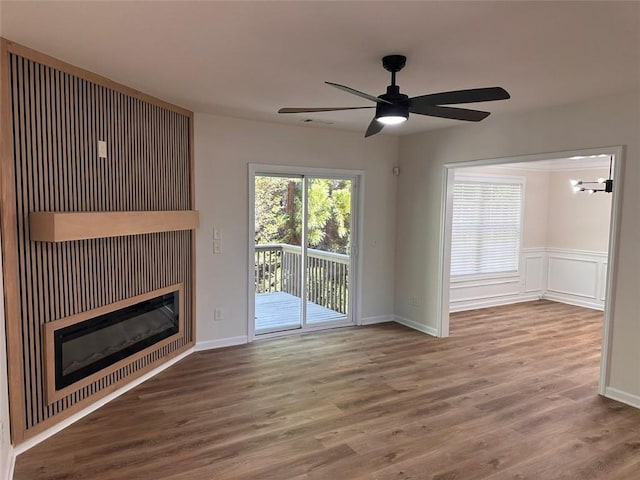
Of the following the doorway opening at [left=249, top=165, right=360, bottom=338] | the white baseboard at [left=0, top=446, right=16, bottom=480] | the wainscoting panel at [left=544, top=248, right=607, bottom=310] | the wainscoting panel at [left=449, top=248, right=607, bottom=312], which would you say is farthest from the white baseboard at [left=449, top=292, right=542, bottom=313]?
the white baseboard at [left=0, top=446, right=16, bottom=480]

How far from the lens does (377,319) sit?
6016 millimetres

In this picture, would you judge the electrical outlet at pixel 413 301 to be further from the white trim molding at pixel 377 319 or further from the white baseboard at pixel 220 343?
the white baseboard at pixel 220 343

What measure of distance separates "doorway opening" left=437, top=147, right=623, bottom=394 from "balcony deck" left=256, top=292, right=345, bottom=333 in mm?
2214

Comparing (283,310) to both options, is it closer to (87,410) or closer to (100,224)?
(87,410)

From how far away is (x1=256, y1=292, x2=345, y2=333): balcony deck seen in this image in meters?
5.49

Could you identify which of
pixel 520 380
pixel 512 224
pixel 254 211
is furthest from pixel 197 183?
pixel 512 224

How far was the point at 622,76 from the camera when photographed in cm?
308

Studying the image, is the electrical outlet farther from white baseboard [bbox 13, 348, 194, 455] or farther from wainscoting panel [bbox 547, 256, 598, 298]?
wainscoting panel [bbox 547, 256, 598, 298]

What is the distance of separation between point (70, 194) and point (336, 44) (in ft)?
6.87

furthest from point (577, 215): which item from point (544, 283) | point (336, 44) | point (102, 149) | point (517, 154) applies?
point (102, 149)

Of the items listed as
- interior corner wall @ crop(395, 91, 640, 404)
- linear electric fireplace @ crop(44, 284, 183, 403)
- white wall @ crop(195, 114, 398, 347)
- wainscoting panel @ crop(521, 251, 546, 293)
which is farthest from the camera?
wainscoting panel @ crop(521, 251, 546, 293)

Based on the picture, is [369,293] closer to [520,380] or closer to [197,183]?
[520,380]

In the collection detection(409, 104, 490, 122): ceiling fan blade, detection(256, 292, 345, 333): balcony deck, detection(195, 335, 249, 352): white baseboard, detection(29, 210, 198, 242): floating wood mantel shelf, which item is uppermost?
detection(409, 104, 490, 122): ceiling fan blade

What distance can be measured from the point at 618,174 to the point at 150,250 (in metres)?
4.04
